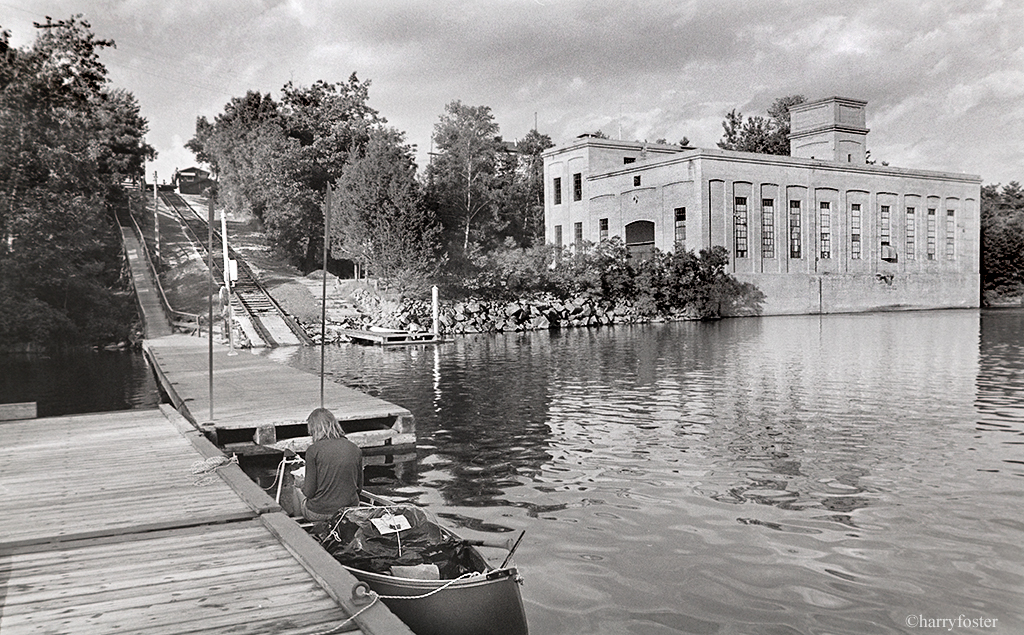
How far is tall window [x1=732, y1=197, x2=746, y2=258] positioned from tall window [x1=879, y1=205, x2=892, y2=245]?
14.0 m

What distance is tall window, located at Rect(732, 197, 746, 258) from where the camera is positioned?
2297 inches

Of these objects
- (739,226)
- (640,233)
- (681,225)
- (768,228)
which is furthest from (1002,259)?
(640,233)

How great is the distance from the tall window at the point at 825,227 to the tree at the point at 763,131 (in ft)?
76.5

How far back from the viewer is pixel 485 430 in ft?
53.0

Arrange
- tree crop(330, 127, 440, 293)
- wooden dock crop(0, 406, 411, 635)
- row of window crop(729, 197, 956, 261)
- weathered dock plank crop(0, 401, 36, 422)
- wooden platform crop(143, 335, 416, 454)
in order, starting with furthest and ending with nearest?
row of window crop(729, 197, 956, 261)
tree crop(330, 127, 440, 293)
weathered dock plank crop(0, 401, 36, 422)
wooden platform crop(143, 335, 416, 454)
wooden dock crop(0, 406, 411, 635)

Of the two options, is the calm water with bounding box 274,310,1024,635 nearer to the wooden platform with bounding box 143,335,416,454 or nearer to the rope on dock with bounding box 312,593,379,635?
the wooden platform with bounding box 143,335,416,454

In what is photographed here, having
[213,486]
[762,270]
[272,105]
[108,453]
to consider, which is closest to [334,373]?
[108,453]

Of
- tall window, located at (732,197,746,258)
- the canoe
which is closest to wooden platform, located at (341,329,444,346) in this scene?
tall window, located at (732,197,746,258)

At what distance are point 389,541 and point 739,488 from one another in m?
5.78

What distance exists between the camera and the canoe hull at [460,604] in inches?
246

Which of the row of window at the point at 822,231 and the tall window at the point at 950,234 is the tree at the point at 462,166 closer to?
the row of window at the point at 822,231

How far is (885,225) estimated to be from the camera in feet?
216

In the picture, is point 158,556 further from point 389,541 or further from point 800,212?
point 800,212

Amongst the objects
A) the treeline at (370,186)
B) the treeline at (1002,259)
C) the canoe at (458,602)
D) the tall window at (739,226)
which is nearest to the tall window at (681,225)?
the tall window at (739,226)
